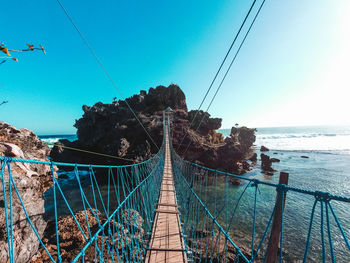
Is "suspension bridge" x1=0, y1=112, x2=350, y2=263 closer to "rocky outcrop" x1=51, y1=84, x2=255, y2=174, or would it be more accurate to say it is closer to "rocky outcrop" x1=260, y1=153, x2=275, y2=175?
"rocky outcrop" x1=51, y1=84, x2=255, y2=174

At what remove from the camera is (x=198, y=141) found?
16.5 m

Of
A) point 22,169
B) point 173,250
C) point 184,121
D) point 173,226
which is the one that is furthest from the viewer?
point 184,121

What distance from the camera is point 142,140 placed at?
15.4 metres

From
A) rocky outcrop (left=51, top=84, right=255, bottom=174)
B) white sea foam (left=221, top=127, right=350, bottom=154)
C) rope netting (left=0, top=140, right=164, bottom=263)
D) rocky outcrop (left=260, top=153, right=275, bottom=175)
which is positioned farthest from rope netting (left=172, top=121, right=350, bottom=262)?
white sea foam (left=221, top=127, right=350, bottom=154)

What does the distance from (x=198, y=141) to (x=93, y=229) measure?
520 inches

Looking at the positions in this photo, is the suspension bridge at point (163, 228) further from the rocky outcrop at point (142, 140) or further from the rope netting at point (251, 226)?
the rocky outcrop at point (142, 140)

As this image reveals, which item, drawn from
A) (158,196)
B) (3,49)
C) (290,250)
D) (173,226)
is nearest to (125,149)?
(158,196)

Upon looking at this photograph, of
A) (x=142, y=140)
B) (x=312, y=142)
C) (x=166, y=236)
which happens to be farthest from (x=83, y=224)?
(x=312, y=142)

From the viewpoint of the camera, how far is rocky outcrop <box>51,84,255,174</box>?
49.3 feet

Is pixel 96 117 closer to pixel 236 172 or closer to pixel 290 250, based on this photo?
pixel 236 172

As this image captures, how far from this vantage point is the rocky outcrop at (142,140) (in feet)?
49.3

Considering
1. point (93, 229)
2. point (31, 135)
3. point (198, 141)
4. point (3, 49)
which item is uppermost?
point (3, 49)

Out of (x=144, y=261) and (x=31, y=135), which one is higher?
(x=31, y=135)

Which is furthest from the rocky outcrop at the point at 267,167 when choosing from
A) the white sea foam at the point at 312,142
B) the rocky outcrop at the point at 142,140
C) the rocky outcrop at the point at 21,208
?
the white sea foam at the point at 312,142
